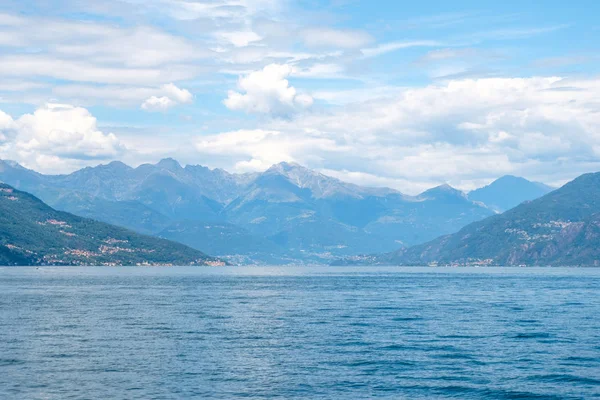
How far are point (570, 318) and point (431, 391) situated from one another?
75.9 m

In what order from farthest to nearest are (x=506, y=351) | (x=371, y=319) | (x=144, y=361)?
(x=371, y=319), (x=506, y=351), (x=144, y=361)

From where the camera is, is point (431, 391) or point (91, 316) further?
point (91, 316)

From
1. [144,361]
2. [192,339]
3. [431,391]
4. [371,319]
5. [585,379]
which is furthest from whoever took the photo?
[371,319]

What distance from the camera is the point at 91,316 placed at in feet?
447

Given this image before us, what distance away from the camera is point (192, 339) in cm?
10406

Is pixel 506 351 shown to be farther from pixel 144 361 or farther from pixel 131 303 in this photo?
pixel 131 303

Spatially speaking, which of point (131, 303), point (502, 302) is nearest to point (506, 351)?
point (502, 302)

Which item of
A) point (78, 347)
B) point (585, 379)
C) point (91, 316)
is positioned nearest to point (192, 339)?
point (78, 347)

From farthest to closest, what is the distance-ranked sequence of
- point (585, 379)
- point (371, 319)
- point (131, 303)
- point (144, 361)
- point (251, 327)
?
1. point (131, 303)
2. point (371, 319)
3. point (251, 327)
4. point (144, 361)
5. point (585, 379)

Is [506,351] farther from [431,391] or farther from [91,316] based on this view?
[91,316]

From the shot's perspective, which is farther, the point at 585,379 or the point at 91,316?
the point at 91,316

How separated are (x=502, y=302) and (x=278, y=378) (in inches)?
4650

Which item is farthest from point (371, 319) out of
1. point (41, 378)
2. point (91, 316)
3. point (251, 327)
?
point (41, 378)

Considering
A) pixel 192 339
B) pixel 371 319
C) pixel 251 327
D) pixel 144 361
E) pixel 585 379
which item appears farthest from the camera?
pixel 371 319
